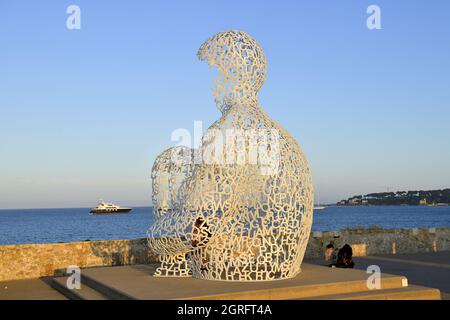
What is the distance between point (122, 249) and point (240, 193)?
253 inches

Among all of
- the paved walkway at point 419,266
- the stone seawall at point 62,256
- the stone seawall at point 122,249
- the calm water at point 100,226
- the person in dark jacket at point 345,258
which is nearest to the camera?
the paved walkway at point 419,266

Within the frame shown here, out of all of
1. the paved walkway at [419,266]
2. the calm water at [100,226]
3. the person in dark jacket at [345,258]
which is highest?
the person in dark jacket at [345,258]

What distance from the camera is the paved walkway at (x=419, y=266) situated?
503 inches

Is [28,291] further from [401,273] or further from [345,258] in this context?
[401,273]

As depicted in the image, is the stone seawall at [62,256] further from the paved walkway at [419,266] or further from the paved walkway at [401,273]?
the paved walkway at [419,266]

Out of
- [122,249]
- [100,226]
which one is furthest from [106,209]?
[122,249]

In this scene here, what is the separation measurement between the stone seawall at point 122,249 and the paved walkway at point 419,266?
0.60 m

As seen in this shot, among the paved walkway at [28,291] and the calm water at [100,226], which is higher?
the paved walkway at [28,291]

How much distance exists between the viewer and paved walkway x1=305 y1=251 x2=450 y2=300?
41.9 feet

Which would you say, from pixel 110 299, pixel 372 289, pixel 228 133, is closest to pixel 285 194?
pixel 228 133

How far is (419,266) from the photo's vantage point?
1570 cm

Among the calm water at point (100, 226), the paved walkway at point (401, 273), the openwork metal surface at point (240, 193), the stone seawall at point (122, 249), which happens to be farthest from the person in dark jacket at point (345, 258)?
the calm water at point (100, 226)

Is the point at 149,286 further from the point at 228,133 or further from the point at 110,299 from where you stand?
the point at 228,133
